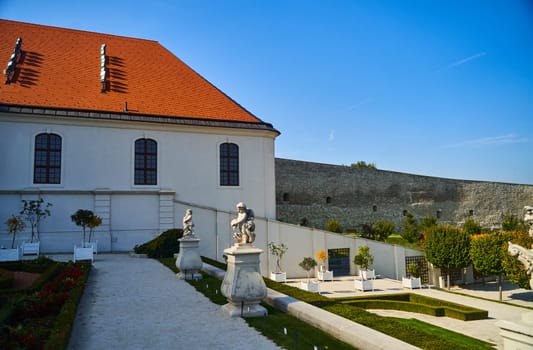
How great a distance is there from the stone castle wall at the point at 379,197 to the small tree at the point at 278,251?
12.4 metres

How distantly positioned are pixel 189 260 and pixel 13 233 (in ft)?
39.6

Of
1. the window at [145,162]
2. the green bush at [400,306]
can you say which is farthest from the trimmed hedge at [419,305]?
the window at [145,162]

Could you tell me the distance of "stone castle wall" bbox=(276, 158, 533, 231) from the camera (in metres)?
36.0

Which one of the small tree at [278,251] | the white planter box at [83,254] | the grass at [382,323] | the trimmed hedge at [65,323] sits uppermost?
the white planter box at [83,254]

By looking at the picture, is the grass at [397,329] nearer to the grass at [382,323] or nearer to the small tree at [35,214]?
the grass at [382,323]

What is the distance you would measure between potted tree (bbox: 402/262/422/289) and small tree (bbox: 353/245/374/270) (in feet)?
6.83

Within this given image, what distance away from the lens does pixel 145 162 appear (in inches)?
900

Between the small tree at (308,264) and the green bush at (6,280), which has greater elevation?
the green bush at (6,280)

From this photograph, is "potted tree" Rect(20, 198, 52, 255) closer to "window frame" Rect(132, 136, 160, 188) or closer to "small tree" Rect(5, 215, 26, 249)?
"small tree" Rect(5, 215, 26, 249)

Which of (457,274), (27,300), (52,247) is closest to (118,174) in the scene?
(52,247)

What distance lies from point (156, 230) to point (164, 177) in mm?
3083

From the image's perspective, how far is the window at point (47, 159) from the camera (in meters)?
20.7

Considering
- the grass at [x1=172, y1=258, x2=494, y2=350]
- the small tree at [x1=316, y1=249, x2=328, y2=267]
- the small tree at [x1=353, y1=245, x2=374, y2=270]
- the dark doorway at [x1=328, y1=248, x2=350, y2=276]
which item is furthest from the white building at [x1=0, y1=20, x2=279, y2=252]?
the grass at [x1=172, y1=258, x2=494, y2=350]

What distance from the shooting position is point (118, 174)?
22078 mm
